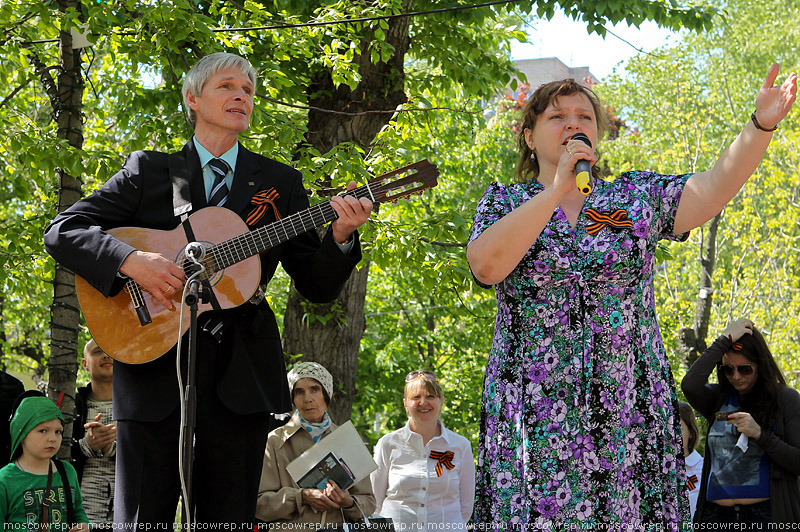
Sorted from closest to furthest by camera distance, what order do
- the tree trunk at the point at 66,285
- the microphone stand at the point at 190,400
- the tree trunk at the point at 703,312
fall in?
the microphone stand at the point at 190,400 → the tree trunk at the point at 66,285 → the tree trunk at the point at 703,312

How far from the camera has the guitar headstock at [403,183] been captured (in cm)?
323

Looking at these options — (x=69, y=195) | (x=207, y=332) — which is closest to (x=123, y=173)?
(x=207, y=332)

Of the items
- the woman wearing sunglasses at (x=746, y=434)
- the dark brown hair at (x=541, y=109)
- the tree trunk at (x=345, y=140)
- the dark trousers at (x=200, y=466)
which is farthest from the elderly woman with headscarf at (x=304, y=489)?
the dark brown hair at (x=541, y=109)

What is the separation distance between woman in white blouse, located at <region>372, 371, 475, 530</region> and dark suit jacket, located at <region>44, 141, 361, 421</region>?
3.47 meters

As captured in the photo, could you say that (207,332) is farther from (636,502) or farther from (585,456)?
(636,502)

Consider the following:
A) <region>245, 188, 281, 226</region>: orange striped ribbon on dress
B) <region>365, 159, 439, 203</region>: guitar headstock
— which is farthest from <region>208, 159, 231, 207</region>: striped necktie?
<region>365, 159, 439, 203</region>: guitar headstock

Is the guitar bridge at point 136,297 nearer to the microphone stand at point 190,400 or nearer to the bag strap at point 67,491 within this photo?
the microphone stand at point 190,400

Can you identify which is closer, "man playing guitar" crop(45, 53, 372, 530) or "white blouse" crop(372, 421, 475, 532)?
"man playing guitar" crop(45, 53, 372, 530)

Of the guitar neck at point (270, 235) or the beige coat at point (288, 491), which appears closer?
the guitar neck at point (270, 235)

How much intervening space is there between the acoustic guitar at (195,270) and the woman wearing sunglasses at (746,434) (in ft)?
11.3

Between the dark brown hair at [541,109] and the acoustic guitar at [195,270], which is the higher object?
the dark brown hair at [541,109]

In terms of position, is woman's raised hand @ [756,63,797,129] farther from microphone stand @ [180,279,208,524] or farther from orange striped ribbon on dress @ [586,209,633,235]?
microphone stand @ [180,279,208,524]

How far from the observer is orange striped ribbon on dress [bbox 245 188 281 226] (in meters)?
3.19

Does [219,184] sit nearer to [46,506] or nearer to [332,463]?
[46,506]
